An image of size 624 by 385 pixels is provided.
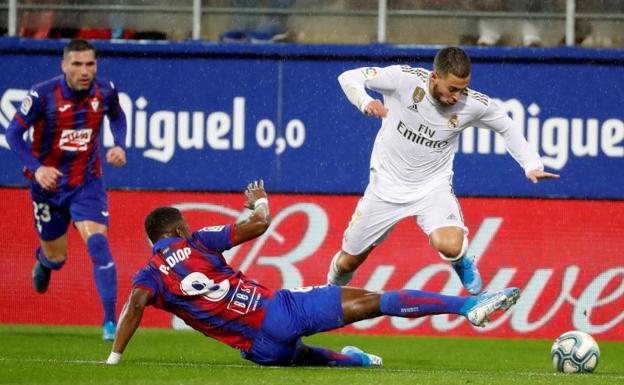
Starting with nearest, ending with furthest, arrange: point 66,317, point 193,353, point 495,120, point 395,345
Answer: point 495,120
point 193,353
point 395,345
point 66,317

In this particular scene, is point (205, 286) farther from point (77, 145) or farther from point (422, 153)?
point (77, 145)

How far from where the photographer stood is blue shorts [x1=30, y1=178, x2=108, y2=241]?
10227 millimetres

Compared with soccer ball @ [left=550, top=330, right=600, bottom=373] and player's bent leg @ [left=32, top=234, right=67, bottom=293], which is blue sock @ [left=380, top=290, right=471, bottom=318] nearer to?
soccer ball @ [left=550, top=330, right=600, bottom=373]

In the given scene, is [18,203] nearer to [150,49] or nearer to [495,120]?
[150,49]

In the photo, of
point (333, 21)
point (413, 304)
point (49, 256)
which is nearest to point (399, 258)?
point (333, 21)

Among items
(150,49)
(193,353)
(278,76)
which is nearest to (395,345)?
(193,353)

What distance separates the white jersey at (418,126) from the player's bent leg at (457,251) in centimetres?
39

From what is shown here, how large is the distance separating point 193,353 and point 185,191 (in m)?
2.98

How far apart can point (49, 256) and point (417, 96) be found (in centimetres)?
358

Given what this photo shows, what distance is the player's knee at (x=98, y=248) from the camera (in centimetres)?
1000

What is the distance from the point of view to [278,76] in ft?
40.2

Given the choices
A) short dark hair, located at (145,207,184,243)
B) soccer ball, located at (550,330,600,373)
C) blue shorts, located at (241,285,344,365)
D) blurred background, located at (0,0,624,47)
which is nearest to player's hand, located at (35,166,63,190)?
short dark hair, located at (145,207,184,243)

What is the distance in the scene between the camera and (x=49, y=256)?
35.3ft

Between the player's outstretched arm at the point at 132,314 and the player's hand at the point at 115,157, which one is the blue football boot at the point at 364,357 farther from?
the player's hand at the point at 115,157
